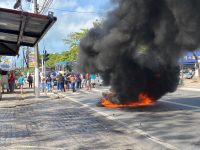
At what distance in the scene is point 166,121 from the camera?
1333cm

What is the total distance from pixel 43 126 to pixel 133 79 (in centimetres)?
544

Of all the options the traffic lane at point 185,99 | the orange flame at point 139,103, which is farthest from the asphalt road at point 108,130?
the traffic lane at point 185,99

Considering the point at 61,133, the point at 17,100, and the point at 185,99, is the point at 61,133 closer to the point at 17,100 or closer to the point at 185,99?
the point at 185,99

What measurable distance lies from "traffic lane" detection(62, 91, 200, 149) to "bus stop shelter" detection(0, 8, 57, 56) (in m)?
3.77

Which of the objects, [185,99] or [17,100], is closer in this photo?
[185,99]

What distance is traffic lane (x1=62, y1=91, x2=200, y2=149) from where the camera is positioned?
1015 centimetres

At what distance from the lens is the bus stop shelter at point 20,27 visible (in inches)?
428

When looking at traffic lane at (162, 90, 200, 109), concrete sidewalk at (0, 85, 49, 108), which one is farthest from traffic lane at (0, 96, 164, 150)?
concrete sidewalk at (0, 85, 49, 108)

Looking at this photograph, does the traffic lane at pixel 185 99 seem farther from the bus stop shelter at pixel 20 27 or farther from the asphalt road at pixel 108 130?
the bus stop shelter at pixel 20 27

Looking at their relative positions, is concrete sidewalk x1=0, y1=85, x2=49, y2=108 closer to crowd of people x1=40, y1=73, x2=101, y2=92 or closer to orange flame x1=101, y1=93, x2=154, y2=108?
orange flame x1=101, y1=93, x2=154, y2=108

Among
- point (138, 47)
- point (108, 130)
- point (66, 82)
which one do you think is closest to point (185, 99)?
point (138, 47)

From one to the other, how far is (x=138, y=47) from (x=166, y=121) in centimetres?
412

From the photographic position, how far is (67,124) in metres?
13.5

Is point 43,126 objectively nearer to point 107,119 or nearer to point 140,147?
point 107,119
